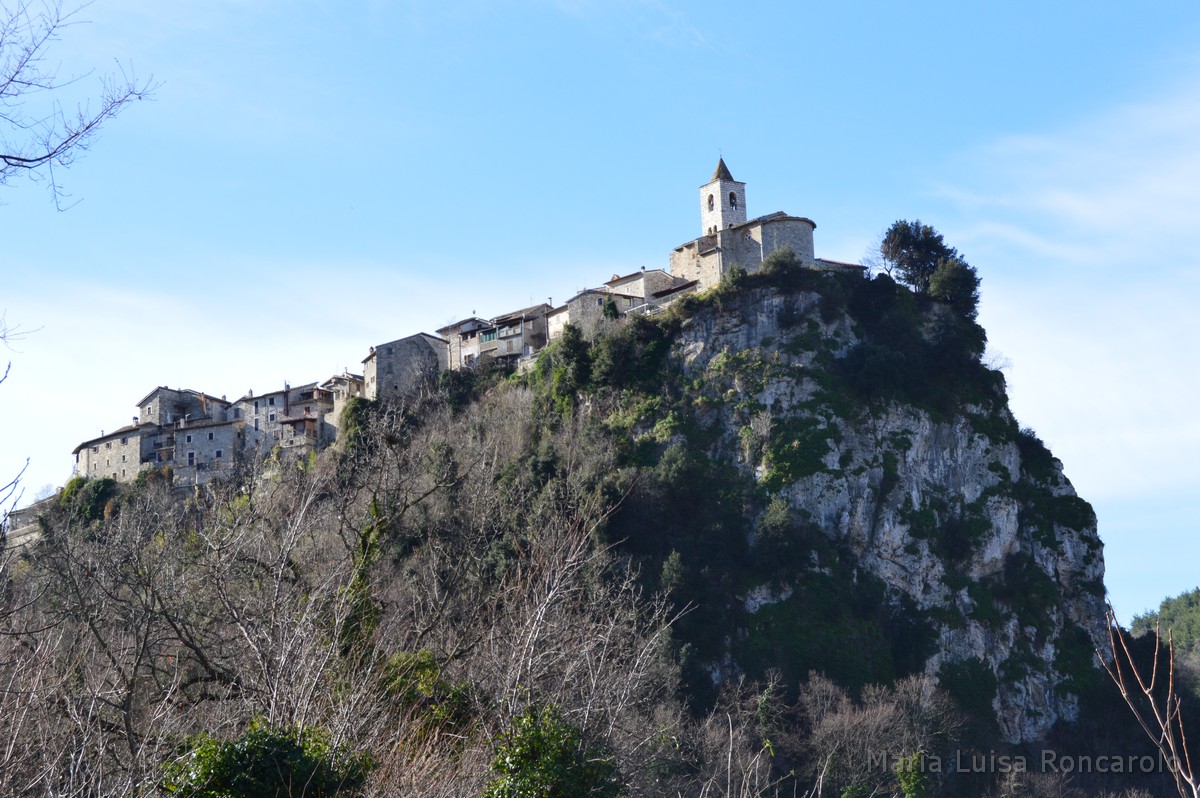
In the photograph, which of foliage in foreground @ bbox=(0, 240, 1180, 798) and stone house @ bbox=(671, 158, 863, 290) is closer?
foliage in foreground @ bbox=(0, 240, 1180, 798)

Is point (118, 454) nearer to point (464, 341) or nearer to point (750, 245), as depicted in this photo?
point (464, 341)

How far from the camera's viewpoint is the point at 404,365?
71.4 metres

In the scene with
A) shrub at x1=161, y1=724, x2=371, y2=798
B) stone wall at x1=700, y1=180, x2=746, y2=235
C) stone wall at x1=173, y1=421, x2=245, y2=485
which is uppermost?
stone wall at x1=700, y1=180, x2=746, y2=235

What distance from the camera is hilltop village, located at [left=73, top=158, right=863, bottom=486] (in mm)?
66250

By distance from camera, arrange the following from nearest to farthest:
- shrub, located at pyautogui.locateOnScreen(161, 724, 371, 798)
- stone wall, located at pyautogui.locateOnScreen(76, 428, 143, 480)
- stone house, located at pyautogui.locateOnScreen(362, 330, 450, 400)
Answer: shrub, located at pyautogui.locateOnScreen(161, 724, 371, 798), stone house, located at pyautogui.locateOnScreen(362, 330, 450, 400), stone wall, located at pyautogui.locateOnScreen(76, 428, 143, 480)

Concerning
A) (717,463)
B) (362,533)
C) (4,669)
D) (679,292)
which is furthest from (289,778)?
(679,292)

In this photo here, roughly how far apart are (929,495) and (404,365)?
28.0 meters

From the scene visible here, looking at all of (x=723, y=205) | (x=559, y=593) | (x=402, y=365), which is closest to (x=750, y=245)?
(x=723, y=205)

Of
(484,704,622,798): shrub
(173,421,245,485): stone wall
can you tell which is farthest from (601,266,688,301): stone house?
(484,704,622,798): shrub

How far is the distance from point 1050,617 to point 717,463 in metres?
14.8

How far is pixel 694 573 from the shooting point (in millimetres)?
52812

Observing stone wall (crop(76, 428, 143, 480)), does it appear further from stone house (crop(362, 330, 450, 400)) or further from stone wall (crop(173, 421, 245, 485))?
stone house (crop(362, 330, 450, 400))

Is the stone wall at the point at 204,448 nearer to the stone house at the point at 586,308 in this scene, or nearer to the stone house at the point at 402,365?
the stone house at the point at 402,365

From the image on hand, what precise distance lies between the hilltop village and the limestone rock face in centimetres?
494
